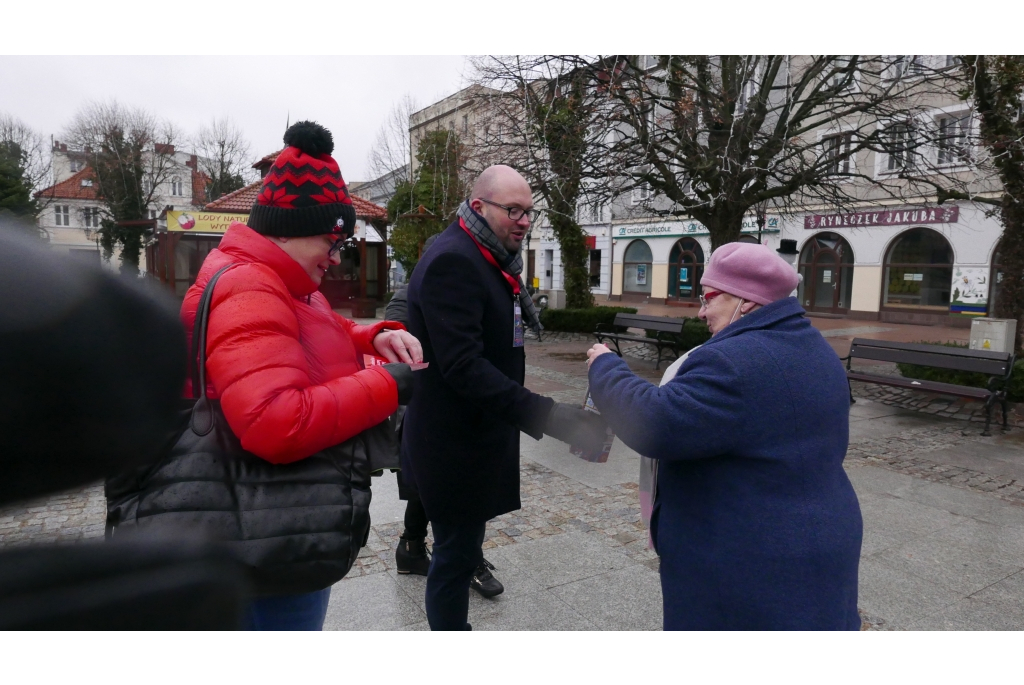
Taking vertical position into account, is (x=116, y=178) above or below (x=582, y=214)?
above

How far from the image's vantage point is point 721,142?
8.95 m

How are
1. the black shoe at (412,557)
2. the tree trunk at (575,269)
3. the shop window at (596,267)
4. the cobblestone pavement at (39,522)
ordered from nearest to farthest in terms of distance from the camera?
1. the cobblestone pavement at (39,522)
2. the black shoe at (412,557)
3. the tree trunk at (575,269)
4. the shop window at (596,267)

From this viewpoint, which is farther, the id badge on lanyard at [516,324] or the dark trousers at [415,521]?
the dark trousers at [415,521]

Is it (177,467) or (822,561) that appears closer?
(177,467)

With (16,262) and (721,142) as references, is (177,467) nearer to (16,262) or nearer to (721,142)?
(16,262)

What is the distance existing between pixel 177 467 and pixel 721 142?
8.88m

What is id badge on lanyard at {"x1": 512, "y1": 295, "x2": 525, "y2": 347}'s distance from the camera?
8.72 feet

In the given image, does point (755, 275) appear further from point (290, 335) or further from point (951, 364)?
point (951, 364)

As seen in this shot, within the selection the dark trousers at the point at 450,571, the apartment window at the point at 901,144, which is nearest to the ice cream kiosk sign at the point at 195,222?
the apartment window at the point at 901,144

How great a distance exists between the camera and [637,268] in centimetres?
3416

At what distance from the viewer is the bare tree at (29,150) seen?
84.6 feet

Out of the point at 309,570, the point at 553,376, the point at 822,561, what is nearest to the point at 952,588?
the point at 822,561

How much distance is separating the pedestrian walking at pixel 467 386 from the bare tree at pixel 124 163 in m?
35.3

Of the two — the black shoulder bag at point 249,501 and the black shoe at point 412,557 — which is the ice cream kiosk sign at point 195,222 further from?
the black shoulder bag at point 249,501
